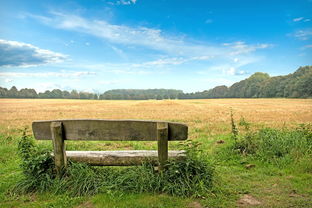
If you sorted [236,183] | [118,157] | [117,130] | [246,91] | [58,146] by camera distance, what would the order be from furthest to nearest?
[246,91] → [236,183] → [118,157] → [58,146] → [117,130]

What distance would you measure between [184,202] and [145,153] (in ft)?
4.16

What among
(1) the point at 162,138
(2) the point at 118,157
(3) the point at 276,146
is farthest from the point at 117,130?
(3) the point at 276,146

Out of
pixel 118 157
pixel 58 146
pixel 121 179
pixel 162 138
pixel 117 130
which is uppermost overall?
pixel 117 130

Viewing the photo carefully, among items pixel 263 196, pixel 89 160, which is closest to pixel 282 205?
pixel 263 196

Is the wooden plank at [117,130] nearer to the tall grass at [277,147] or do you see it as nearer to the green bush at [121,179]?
the green bush at [121,179]

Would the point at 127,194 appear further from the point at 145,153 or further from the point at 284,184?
the point at 284,184

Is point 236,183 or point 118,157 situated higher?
point 118,157

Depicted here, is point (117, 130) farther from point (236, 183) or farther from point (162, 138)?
point (236, 183)

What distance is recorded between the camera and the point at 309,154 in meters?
6.21

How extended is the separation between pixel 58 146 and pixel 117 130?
1.28m

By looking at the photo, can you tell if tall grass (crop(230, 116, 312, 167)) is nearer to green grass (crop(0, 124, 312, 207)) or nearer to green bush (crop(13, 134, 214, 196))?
green grass (crop(0, 124, 312, 207))

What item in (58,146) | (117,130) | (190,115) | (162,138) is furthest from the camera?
(190,115)

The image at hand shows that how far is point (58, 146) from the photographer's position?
4438mm

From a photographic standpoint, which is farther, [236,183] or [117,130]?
[236,183]
